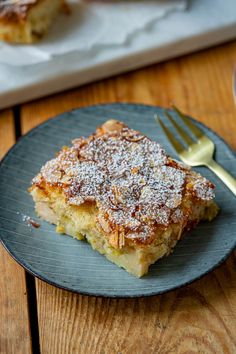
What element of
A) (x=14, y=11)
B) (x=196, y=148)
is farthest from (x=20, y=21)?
(x=196, y=148)

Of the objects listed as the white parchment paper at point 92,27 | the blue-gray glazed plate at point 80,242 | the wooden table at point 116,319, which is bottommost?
the wooden table at point 116,319

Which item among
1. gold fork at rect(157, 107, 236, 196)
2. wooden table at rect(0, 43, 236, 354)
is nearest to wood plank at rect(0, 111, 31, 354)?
wooden table at rect(0, 43, 236, 354)

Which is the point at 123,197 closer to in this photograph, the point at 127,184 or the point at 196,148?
the point at 127,184

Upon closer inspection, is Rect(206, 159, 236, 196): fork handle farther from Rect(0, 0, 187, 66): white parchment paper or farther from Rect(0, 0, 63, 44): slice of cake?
Rect(0, 0, 63, 44): slice of cake

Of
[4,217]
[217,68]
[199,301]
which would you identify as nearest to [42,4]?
[217,68]

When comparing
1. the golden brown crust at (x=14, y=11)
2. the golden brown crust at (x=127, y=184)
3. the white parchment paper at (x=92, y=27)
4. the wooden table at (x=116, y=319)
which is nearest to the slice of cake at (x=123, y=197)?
the golden brown crust at (x=127, y=184)

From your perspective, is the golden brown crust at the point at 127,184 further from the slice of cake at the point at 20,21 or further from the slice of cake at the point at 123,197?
the slice of cake at the point at 20,21
